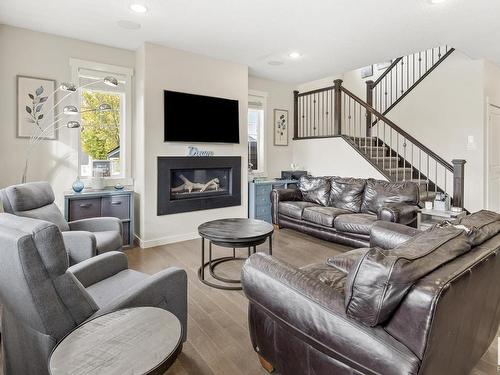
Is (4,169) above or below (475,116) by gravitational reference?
below

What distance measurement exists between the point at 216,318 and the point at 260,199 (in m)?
3.12

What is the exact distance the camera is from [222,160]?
4828mm

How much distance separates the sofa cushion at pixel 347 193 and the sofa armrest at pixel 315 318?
316cm

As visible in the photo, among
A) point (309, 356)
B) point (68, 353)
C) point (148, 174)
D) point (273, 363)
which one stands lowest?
point (273, 363)

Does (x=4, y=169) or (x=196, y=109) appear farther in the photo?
(x=196, y=109)

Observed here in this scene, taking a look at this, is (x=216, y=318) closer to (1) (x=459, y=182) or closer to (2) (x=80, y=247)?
(2) (x=80, y=247)

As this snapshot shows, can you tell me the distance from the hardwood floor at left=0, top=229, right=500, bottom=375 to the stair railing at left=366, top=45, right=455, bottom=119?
394 centimetres

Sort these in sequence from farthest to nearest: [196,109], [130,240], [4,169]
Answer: [196,109]
[130,240]
[4,169]

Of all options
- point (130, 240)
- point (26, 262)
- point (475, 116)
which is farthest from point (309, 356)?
point (475, 116)

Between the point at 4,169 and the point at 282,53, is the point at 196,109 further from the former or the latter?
→ the point at 4,169

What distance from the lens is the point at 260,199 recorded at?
5293 millimetres

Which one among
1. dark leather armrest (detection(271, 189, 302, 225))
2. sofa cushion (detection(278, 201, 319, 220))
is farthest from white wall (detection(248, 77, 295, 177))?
sofa cushion (detection(278, 201, 319, 220))

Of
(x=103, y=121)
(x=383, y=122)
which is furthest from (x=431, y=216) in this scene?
(x=103, y=121)

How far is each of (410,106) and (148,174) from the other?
200 inches
